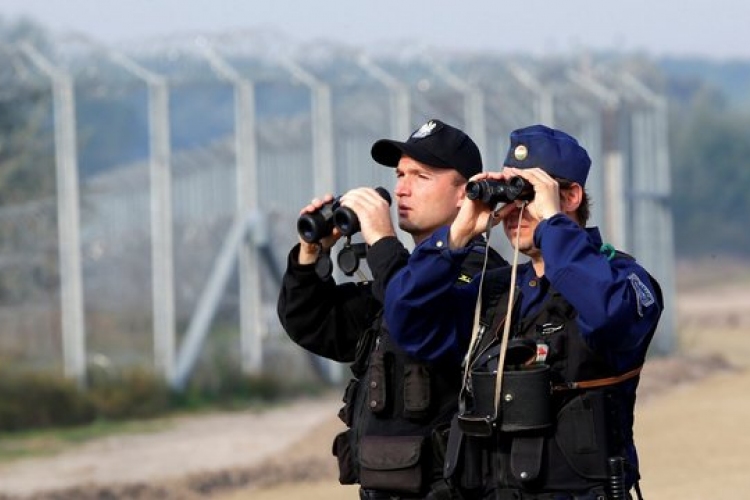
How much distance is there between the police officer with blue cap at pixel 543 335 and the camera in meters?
4.63

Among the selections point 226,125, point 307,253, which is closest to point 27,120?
point 226,125

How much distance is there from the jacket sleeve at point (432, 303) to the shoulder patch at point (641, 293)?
18.5 inches

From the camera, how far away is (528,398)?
4.66 meters

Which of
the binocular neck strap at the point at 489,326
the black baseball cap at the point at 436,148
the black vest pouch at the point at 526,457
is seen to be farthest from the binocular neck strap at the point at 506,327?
the black baseball cap at the point at 436,148

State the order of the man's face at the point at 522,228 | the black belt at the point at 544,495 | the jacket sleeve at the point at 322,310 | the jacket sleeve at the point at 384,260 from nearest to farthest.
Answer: the black belt at the point at 544,495
the man's face at the point at 522,228
the jacket sleeve at the point at 384,260
the jacket sleeve at the point at 322,310

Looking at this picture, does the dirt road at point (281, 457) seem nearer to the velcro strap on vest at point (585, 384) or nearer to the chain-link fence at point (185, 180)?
the chain-link fence at point (185, 180)

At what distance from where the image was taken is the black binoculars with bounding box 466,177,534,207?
474cm

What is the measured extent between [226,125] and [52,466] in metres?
5.21

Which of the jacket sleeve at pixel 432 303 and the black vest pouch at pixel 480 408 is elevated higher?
the jacket sleeve at pixel 432 303

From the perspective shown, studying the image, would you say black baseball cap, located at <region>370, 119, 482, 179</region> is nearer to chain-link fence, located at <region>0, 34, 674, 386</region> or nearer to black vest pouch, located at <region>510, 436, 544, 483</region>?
black vest pouch, located at <region>510, 436, 544, 483</region>

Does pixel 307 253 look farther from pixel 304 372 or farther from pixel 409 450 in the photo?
pixel 304 372

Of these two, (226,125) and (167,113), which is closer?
(167,113)

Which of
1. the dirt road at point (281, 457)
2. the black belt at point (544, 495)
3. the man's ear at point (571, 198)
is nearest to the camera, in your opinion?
the black belt at point (544, 495)

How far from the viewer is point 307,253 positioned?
5.59 m
